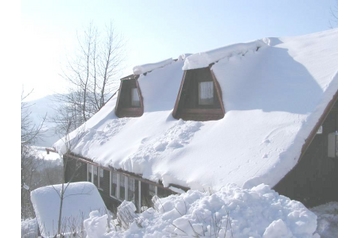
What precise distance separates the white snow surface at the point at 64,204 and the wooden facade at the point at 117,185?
0.59 meters

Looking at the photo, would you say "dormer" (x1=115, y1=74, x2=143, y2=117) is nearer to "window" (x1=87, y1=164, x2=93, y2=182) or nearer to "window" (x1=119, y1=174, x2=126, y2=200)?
"window" (x1=87, y1=164, x2=93, y2=182)

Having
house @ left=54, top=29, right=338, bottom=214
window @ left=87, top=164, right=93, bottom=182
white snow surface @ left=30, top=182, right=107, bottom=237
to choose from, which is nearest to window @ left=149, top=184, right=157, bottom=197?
house @ left=54, top=29, right=338, bottom=214

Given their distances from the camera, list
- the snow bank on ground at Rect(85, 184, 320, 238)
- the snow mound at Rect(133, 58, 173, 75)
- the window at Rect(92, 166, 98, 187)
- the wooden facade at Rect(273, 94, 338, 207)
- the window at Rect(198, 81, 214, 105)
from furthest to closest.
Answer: the window at Rect(92, 166, 98, 187)
the snow mound at Rect(133, 58, 173, 75)
the window at Rect(198, 81, 214, 105)
the wooden facade at Rect(273, 94, 338, 207)
the snow bank on ground at Rect(85, 184, 320, 238)

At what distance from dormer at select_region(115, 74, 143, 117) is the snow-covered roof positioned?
79.1 inches

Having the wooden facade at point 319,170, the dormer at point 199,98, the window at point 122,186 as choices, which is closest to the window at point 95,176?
the window at point 122,186

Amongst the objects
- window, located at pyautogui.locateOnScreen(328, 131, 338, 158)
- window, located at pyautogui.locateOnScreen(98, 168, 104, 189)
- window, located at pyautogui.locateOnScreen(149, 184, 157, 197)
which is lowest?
window, located at pyautogui.locateOnScreen(98, 168, 104, 189)

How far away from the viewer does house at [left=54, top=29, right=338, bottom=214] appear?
5844mm

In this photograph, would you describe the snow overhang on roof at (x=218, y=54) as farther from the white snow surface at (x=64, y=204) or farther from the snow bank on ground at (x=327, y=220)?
the snow bank on ground at (x=327, y=220)

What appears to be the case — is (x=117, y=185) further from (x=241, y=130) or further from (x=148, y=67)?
(x=241, y=130)

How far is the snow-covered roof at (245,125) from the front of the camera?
18.9 feet

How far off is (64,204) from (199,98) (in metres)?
4.75
